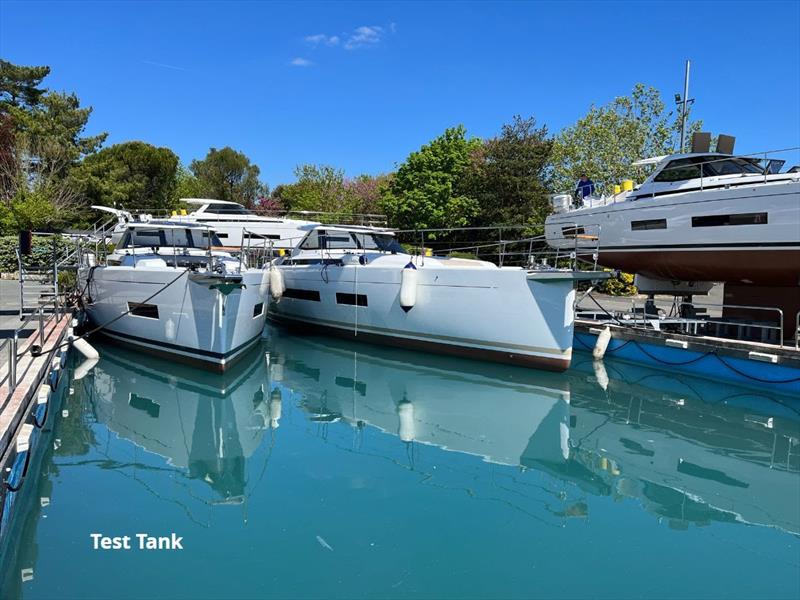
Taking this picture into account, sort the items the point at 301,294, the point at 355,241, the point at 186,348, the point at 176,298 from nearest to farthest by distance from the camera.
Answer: the point at 176,298 → the point at 186,348 → the point at 355,241 → the point at 301,294

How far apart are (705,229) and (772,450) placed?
5297mm

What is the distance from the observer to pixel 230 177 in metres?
46.3

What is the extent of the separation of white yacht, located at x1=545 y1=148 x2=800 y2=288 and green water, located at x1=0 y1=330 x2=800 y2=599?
2647mm

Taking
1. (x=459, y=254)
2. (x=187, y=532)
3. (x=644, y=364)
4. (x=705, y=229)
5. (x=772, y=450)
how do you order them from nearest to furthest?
(x=187, y=532), (x=772, y=450), (x=705, y=229), (x=644, y=364), (x=459, y=254)

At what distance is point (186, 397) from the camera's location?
9445mm

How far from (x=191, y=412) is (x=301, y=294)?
7187 mm

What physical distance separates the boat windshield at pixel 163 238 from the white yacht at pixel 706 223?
8.62m

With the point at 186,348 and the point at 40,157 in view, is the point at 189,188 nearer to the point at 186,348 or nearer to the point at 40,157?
the point at 40,157

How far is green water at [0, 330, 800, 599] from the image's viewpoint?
14.0ft

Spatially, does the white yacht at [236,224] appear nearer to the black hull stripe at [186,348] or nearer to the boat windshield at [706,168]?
the black hull stripe at [186,348]

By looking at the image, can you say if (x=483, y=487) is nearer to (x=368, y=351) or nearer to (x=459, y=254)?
(x=368, y=351)

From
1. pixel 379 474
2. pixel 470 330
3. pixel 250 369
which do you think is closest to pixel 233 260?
pixel 250 369

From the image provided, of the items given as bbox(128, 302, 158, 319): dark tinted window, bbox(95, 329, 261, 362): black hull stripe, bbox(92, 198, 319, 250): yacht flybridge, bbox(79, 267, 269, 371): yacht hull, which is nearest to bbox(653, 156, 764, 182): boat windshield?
bbox(79, 267, 269, 371): yacht hull

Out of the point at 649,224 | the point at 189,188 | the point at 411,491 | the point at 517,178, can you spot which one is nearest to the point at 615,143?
the point at 517,178
